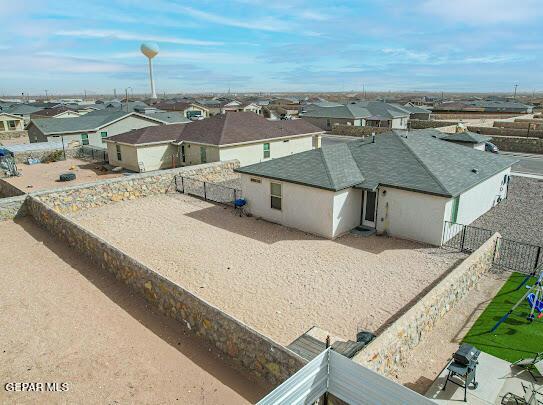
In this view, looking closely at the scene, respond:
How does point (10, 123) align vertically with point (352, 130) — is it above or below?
above

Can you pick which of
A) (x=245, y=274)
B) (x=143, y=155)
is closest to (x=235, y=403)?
(x=245, y=274)

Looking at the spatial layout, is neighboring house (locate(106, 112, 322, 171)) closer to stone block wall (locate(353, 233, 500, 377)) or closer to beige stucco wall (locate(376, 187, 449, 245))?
beige stucco wall (locate(376, 187, 449, 245))

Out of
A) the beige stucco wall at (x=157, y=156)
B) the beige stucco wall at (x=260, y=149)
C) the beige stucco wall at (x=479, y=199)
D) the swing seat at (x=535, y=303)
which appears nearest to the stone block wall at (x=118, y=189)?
the beige stucco wall at (x=260, y=149)

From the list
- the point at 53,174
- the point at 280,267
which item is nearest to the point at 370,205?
the point at 280,267

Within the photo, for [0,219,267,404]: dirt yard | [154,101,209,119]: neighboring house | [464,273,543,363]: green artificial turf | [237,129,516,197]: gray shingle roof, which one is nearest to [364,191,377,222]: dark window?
[237,129,516,197]: gray shingle roof

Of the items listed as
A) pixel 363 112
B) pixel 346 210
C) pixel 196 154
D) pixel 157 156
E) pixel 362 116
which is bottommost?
pixel 346 210

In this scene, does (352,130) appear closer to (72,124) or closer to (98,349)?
(72,124)

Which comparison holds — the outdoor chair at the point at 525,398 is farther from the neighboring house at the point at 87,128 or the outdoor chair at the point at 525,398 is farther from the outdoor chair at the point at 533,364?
the neighboring house at the point at 87,128
